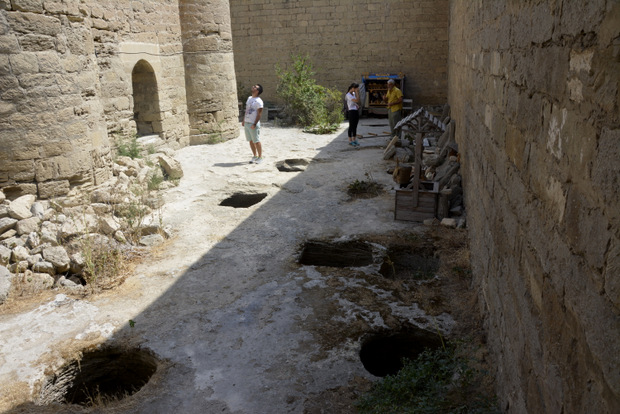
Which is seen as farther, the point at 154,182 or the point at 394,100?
the point at 394,100

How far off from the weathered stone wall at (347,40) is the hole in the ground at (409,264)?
10552 mm

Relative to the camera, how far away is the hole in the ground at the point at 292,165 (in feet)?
29.9

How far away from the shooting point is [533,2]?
224 centimetres

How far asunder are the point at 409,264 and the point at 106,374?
311cm

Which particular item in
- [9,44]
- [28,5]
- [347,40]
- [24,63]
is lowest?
[24,63]

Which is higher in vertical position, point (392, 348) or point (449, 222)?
point (449, 222)

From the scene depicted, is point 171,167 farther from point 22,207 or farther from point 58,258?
point 58,258

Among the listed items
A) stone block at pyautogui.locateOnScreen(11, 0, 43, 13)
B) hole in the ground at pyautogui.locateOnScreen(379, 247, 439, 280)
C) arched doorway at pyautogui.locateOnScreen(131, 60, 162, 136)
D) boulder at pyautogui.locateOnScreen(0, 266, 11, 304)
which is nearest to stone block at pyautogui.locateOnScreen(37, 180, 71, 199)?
boulder at pyautogui.locateOnScreen(0, 266, 11, 304)

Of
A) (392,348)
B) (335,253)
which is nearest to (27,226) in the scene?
(335,253)

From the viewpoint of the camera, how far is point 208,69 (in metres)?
11.6

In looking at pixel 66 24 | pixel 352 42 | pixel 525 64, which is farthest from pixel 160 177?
pixel 352 42

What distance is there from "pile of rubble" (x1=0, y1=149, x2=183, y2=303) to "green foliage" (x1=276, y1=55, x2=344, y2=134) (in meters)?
7.01

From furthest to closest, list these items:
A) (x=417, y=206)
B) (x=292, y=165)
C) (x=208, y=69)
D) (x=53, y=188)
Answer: (x=208, y=69), (x=292, y=165), (x=53, y=188), (x=417, y=206)

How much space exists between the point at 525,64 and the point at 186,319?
322 cm
